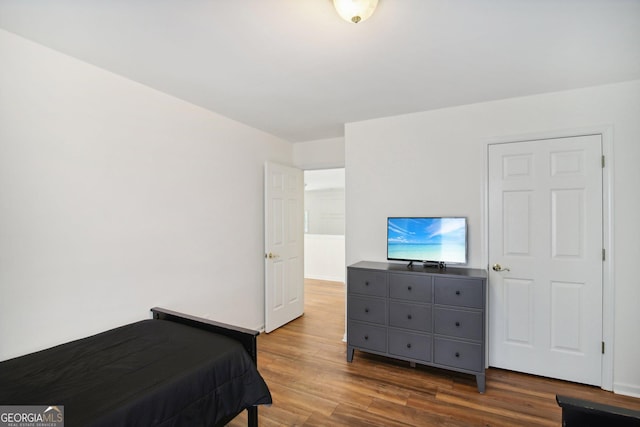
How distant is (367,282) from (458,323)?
84 centimetres

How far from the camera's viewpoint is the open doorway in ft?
20.8

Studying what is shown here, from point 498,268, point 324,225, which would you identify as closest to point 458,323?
point 498,268

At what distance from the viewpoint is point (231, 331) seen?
2.00 m

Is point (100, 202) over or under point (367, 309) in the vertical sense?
A: over

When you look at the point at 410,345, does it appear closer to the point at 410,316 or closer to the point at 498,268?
the point at 410,316

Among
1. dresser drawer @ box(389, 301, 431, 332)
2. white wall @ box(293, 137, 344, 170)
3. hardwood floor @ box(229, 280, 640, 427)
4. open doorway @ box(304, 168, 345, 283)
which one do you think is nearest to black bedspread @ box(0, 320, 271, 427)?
hardwood floor @ box(229, 280, 640, 427)

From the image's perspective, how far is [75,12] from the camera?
5.06 ft

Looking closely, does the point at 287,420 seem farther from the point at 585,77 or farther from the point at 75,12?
the point at 585,77

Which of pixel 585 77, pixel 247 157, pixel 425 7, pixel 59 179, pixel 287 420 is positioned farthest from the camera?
pixel 247 157

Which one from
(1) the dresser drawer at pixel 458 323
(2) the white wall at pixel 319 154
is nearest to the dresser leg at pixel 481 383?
(1) the dresser drawer at pixel 458 323

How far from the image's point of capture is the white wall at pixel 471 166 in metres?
2.34

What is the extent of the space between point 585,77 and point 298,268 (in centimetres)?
356

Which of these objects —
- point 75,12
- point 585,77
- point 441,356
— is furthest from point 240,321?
point 585,77

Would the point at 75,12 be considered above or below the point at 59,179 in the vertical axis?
above
